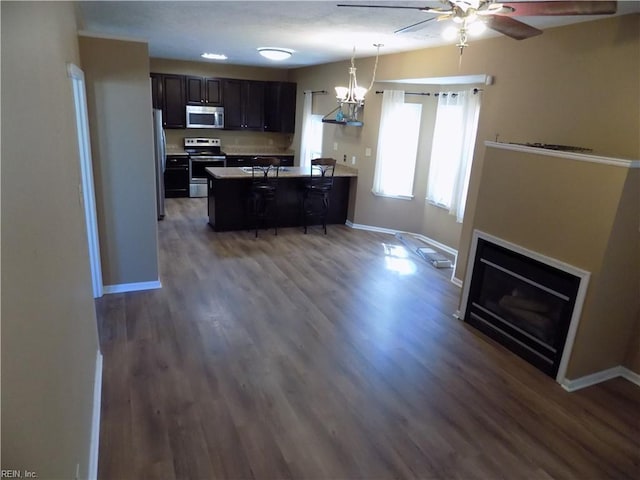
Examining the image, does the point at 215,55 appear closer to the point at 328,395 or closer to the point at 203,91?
the point at 203,91

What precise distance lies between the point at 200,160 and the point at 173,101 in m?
1.22

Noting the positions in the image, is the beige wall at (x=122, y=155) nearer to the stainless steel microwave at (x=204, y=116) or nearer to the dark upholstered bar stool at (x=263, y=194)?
the dark upholstered bar stool at (x=263, y=194)

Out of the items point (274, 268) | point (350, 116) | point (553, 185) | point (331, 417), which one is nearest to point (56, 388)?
point (331, 417)

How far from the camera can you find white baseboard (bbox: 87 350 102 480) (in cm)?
205

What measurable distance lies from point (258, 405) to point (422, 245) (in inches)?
163

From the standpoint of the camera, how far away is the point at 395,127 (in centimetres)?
626

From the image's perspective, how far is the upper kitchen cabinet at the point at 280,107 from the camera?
8688mm

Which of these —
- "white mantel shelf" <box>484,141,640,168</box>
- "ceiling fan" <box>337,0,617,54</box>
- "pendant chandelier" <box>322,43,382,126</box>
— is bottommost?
"white mantel shelf" <box>484,141,640,168</box>

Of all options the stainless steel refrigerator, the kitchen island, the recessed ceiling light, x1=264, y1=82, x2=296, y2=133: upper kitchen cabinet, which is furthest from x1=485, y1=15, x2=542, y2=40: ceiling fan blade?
x1=264, y1=82, x2=296, y2=133: upper kitchen cabinet

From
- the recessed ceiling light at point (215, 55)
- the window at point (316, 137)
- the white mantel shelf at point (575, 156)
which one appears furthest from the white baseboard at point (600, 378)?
the recessed ceiling light at point (215, 55)

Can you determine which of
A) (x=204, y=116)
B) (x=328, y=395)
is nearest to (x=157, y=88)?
(x=204, y=116)

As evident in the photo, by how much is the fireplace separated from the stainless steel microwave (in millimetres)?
6295

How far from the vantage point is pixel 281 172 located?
6.52 metres

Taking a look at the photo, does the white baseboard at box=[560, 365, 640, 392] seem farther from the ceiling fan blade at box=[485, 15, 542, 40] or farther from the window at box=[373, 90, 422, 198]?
the window at box=[373, 90, 422, 198]
